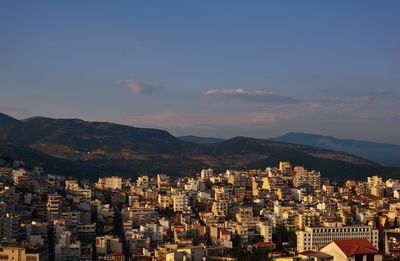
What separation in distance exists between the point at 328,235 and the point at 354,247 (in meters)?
3.23

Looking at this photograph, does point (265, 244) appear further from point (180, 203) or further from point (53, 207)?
point (53, 207)

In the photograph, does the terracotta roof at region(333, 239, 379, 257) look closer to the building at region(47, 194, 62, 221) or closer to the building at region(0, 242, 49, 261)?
the building at region(0, 242, 49, 261)

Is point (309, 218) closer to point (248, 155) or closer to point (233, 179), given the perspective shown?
point (233, 179)

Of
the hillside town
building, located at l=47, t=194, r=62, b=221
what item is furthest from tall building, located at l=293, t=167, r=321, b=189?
building, located at l=47, t=194, r=62, b=221

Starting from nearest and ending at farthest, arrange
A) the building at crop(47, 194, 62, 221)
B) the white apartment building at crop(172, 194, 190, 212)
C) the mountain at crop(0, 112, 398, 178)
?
the building at crop(47, 194, 62, 221)
the white apartment building at crop(172, 194, 190, 212)
the mountain at crop(0, 112, 398, 178)

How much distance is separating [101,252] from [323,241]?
9674 millimetres

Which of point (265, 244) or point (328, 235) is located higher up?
point (328, 235)

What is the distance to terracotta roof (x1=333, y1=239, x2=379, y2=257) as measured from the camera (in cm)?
2580

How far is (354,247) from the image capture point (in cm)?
2616

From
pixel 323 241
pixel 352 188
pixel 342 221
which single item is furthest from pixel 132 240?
pixel 352 188

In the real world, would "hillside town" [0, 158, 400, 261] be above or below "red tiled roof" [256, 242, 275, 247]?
above

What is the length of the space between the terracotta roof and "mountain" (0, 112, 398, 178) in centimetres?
3600

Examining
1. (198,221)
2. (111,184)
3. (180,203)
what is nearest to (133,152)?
(111,184)

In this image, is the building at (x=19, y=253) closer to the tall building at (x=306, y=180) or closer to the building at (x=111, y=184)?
the building at (x=111, y=184)
